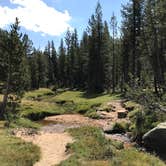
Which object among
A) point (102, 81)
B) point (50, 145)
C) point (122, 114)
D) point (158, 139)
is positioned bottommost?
point (50, 145)

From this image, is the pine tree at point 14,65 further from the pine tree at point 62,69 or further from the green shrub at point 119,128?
the pine tree at point 62,69

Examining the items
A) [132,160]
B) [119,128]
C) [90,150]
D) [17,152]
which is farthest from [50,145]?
[132,160]

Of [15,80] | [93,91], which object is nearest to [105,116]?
[15,80]

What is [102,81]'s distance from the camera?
79.3 meters

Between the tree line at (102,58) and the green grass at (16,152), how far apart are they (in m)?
11.2

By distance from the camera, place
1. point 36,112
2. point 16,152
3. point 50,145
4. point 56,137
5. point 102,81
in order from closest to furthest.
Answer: point 16,152 → point 50,145 → point 56,137 → point 36,112 → point 102,81

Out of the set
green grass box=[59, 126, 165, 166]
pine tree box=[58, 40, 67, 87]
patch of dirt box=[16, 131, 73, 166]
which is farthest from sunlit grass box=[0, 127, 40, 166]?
pine tree box=[58, 40, 67, 87]

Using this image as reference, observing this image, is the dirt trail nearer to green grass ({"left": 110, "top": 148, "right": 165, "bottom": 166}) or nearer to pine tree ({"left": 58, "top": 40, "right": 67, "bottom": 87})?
green grass ({"left": 110, "top": 148, "right": 165, "bottom": 166})

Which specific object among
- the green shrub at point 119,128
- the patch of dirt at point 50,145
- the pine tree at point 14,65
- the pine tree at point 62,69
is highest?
the pine tree at point 62,69

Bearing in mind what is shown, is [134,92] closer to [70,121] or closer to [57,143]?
[57,143]

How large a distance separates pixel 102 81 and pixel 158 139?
54.5 meters

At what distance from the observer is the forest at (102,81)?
84.2 feet

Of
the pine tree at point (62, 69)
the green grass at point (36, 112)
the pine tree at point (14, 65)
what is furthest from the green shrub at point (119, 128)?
the pine tree at point (62, 69)

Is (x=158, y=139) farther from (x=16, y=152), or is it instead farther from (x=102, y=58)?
(x=102, y=58)
